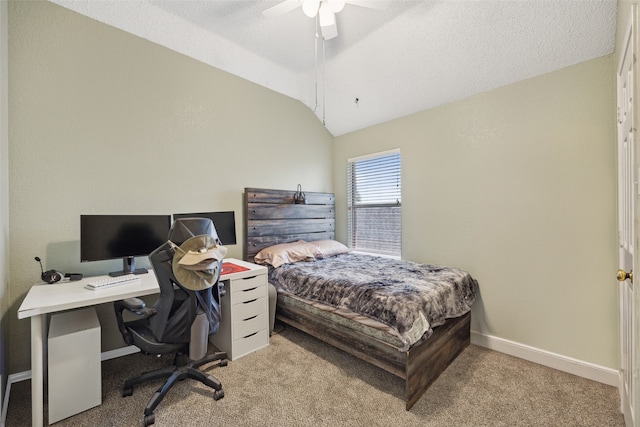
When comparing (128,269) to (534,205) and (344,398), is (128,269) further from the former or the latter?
(534,205)

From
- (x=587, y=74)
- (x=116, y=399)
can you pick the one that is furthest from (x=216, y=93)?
(x=587, y=74)

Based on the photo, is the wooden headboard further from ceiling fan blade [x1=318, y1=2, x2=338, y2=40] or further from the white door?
the white door

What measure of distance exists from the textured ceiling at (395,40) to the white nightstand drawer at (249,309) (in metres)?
2.54

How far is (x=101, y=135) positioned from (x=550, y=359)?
425cm

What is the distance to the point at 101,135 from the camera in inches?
88.6

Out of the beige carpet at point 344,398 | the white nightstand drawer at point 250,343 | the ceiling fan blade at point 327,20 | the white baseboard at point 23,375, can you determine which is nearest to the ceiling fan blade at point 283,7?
the ceiling fan blade at point 327,20

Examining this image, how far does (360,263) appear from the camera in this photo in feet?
10.0

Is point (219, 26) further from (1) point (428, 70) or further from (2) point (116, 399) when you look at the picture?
(2) point (116, 399)

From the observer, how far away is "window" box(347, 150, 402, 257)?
3.46 meters

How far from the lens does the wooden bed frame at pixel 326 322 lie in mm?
1826

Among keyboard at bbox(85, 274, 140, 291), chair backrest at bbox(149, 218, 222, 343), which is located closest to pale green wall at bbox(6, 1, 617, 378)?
keyboard at bbox(85, 274, 140, 291)

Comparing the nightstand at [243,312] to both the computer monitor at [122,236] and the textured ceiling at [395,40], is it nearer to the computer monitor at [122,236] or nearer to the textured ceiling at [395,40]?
the computer monitor at [122,236]

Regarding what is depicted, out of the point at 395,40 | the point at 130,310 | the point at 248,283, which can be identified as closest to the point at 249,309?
the point at 248,283

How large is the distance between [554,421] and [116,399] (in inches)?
111
